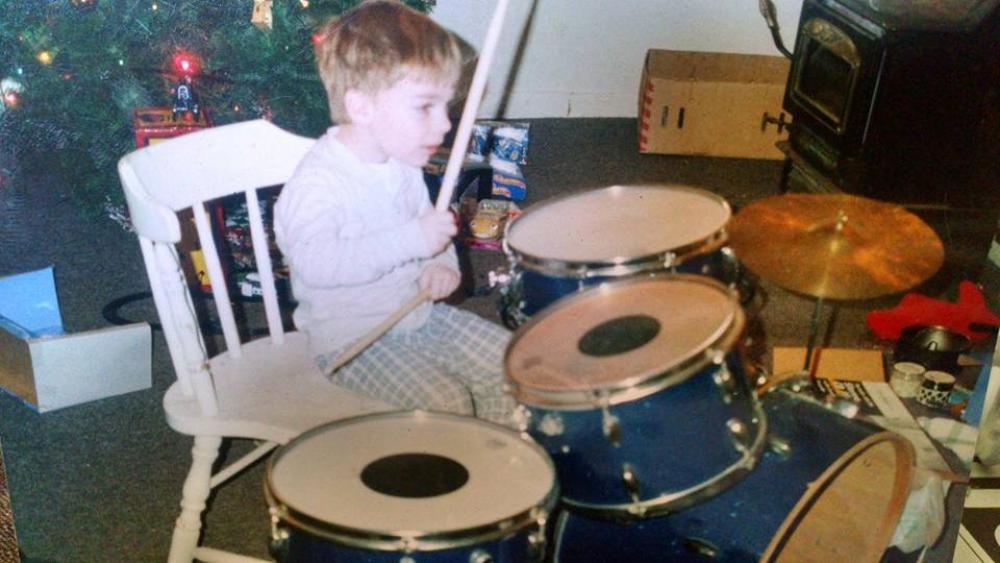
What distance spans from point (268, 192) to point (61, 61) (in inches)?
10.5

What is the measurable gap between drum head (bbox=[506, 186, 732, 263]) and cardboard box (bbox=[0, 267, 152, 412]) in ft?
1.59

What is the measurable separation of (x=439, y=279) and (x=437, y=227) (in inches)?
2.8

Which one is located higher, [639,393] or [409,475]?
[639,393]

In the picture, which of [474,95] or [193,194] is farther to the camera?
[193,194]

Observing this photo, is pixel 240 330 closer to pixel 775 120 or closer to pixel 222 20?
pixel 222 20

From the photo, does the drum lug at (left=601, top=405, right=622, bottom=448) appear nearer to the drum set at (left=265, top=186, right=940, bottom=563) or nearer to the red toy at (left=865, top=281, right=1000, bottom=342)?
the drum set at (left=265, top=186, right=940, bottom=563)

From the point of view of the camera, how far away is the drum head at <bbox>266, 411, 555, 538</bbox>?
82 centimetres

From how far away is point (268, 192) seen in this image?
1.11 metres

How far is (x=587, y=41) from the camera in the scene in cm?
96

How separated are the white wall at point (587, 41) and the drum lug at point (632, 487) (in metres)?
0.36

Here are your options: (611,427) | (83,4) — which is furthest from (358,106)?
(611,427)

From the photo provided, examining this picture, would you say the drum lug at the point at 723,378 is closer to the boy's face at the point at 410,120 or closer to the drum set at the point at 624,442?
the drum set at the point at 624,442

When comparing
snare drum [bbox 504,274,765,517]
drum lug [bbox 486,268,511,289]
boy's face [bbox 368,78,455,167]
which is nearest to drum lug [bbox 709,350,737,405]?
snare drum [bbox 504,274,765,517]

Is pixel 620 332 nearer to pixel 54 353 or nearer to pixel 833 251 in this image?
pixel 833 251
